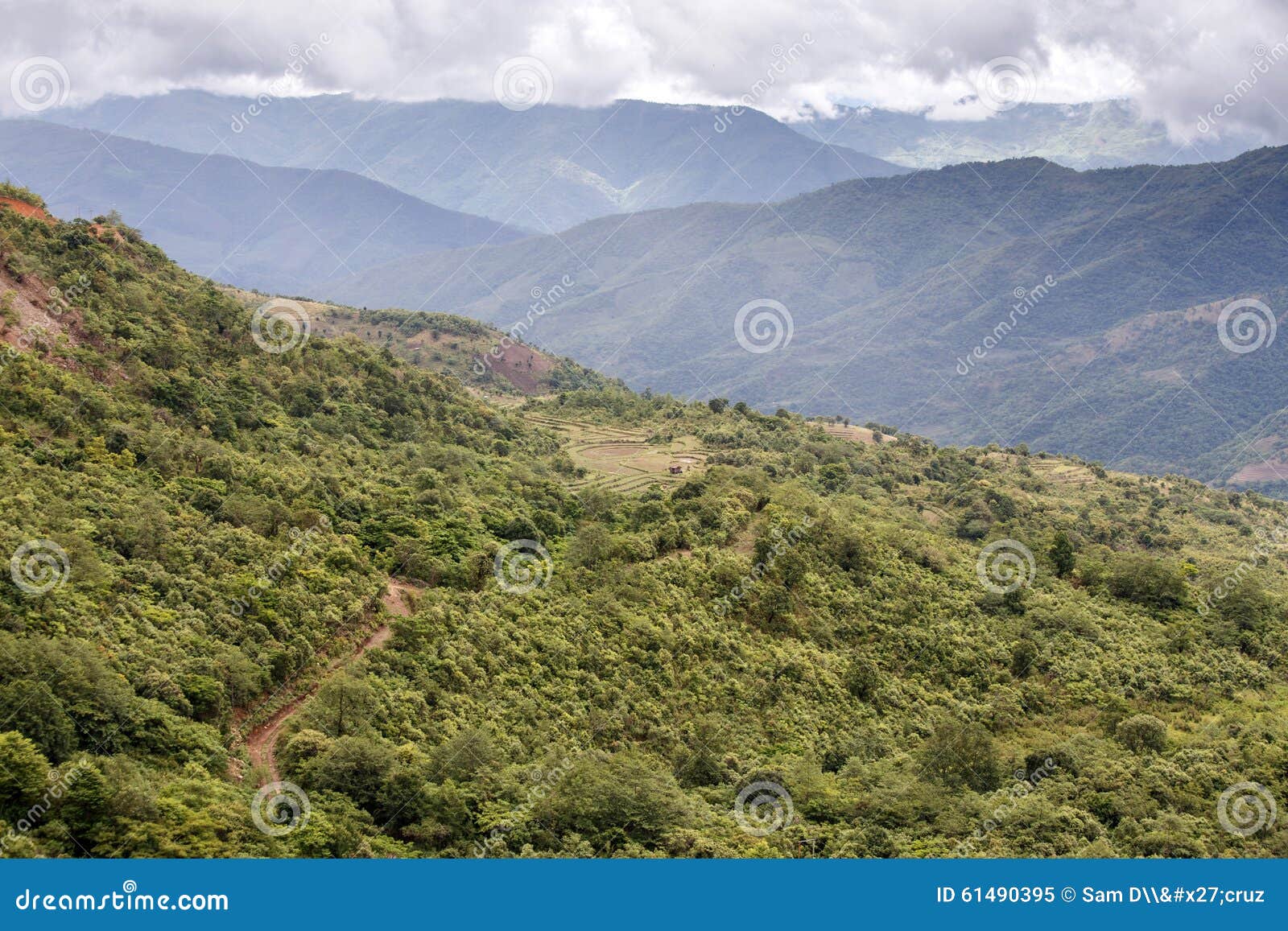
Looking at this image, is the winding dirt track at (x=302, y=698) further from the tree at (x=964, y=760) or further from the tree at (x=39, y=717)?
the tree at (x=964, y=760)

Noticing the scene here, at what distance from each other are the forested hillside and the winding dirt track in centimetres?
22

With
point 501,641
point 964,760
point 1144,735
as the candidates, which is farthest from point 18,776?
point 1144,735

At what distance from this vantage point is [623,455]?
57188 millimetres

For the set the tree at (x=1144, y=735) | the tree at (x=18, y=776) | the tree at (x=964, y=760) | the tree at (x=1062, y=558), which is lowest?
the tree at (x=18, y=776)

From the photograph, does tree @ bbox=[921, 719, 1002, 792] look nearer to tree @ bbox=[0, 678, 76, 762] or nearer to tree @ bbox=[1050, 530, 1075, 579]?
tree @ bbox=[1050, 530, 1075, 579]

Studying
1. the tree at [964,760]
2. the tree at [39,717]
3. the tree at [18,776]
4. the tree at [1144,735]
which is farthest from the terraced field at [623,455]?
the tree at [18,776]

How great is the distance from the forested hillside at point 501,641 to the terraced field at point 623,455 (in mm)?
788

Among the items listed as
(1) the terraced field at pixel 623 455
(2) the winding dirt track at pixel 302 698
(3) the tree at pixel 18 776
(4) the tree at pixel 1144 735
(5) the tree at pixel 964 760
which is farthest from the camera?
(1) the terraced field at pixel 623 455

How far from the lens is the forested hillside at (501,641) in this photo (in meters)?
22.3

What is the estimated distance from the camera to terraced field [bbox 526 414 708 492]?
1997 inches

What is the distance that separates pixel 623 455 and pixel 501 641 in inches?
1081

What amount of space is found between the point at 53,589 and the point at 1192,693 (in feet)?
106

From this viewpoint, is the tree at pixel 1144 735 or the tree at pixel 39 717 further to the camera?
the tree at pixel 1144 735

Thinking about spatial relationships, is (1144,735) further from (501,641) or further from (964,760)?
(501,641)
